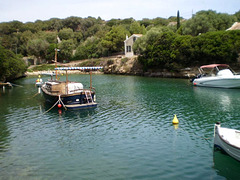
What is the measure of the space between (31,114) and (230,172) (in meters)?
22.5

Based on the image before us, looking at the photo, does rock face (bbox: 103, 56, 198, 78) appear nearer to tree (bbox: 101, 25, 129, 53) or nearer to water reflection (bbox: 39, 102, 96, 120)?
tree (bbox: 101, 25, 129, 53)

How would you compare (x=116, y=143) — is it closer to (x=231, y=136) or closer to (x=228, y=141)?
(x=228, y=141)

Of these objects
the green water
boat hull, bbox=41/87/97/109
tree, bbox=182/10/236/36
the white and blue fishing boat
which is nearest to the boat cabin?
the white and blue fishing boat

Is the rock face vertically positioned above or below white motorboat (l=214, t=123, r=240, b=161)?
above

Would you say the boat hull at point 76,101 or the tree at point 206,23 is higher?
the tree at point 206,23

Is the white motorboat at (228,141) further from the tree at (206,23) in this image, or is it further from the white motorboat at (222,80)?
the tree at (206,23)

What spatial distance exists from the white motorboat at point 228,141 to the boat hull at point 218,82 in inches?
1235

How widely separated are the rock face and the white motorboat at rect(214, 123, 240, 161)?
51334 mm

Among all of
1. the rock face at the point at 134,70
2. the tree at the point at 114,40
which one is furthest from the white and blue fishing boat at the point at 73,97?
the tree at the point at 114,40

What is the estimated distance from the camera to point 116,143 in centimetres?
1817

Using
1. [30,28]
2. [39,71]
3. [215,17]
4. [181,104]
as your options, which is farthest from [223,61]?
[30,28]

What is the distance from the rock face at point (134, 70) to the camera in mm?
67250

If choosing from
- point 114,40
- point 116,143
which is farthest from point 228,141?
point 114,40

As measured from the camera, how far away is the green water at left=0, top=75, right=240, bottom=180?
45.3 ft
